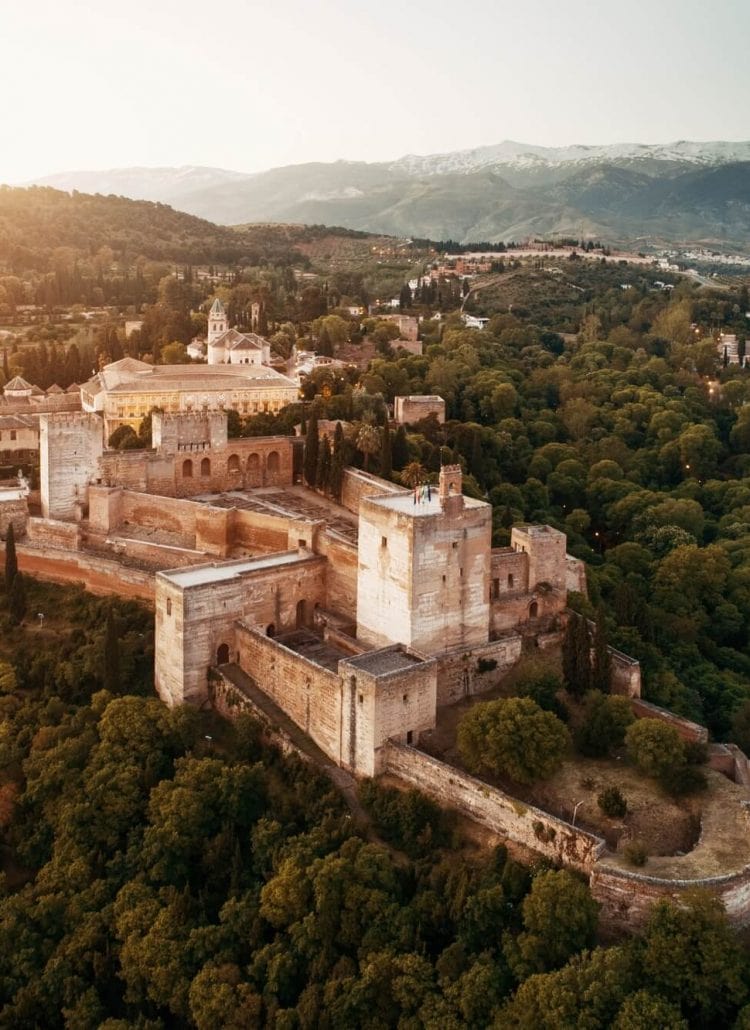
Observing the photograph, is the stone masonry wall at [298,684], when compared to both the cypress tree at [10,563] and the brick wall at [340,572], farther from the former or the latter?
the cypress tree at [10,563]

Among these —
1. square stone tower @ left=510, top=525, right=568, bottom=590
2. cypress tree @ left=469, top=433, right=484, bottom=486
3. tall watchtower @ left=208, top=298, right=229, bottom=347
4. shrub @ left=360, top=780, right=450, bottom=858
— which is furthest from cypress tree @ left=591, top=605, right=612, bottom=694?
tall watchtower @ left=208, top=298, right=229, bottom=347

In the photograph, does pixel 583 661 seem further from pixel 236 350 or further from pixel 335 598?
pixel 236 350

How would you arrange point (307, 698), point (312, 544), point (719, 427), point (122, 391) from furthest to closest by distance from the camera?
point (719, 427), point (122, 391), point (312, 544), point (307, 698)

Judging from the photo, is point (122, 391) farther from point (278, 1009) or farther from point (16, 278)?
point (16, 278)

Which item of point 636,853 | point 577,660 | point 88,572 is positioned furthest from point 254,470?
point 636,853

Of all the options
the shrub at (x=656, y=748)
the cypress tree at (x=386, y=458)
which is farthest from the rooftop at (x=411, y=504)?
the cypress tree at (x=386, y=458)

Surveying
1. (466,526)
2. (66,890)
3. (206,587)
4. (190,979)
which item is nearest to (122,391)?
(206,587)
